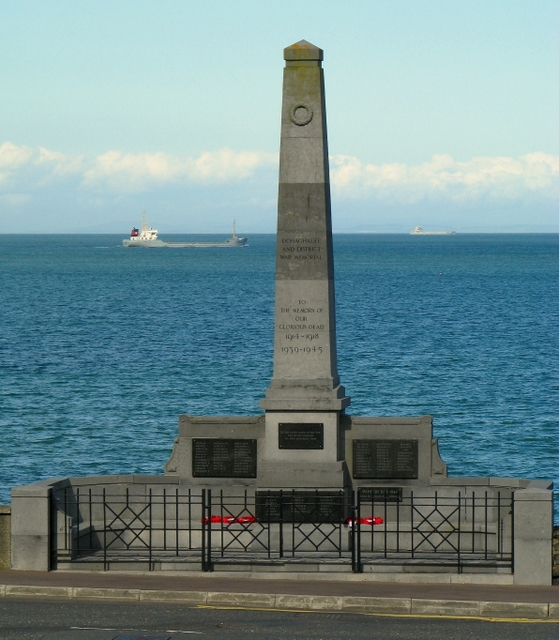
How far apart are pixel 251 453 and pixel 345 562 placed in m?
3.36

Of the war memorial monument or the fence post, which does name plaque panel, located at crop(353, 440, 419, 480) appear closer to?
the war memorial monument

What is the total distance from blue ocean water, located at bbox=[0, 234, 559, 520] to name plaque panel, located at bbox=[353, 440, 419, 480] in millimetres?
14917

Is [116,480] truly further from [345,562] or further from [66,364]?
[66,364]

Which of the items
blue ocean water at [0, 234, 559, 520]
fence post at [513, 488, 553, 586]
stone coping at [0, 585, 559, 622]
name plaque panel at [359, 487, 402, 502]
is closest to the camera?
stone coping at [0, 585, 559, 622]

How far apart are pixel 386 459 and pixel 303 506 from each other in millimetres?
1411

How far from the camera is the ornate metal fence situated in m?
15.6

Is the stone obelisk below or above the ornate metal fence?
above

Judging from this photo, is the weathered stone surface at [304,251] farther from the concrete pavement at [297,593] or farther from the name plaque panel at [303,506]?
the concrete pavement at [297,593]

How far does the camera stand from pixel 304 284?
1808 cm

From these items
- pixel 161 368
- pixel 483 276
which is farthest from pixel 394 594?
pixel 483 276

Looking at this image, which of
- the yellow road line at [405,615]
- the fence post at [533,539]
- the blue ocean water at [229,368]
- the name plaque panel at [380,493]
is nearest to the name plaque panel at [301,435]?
the name plaque panel at [380,493]

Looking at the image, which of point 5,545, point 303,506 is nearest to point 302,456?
point 303,506

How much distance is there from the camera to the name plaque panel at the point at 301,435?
18.1 metres

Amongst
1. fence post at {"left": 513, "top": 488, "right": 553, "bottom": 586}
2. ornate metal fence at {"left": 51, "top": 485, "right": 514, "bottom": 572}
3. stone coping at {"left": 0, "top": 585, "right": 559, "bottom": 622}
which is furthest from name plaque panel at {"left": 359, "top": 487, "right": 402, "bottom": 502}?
stone coping at {"left": 0, "top": 585, "right": 559, "bottom": 622}
